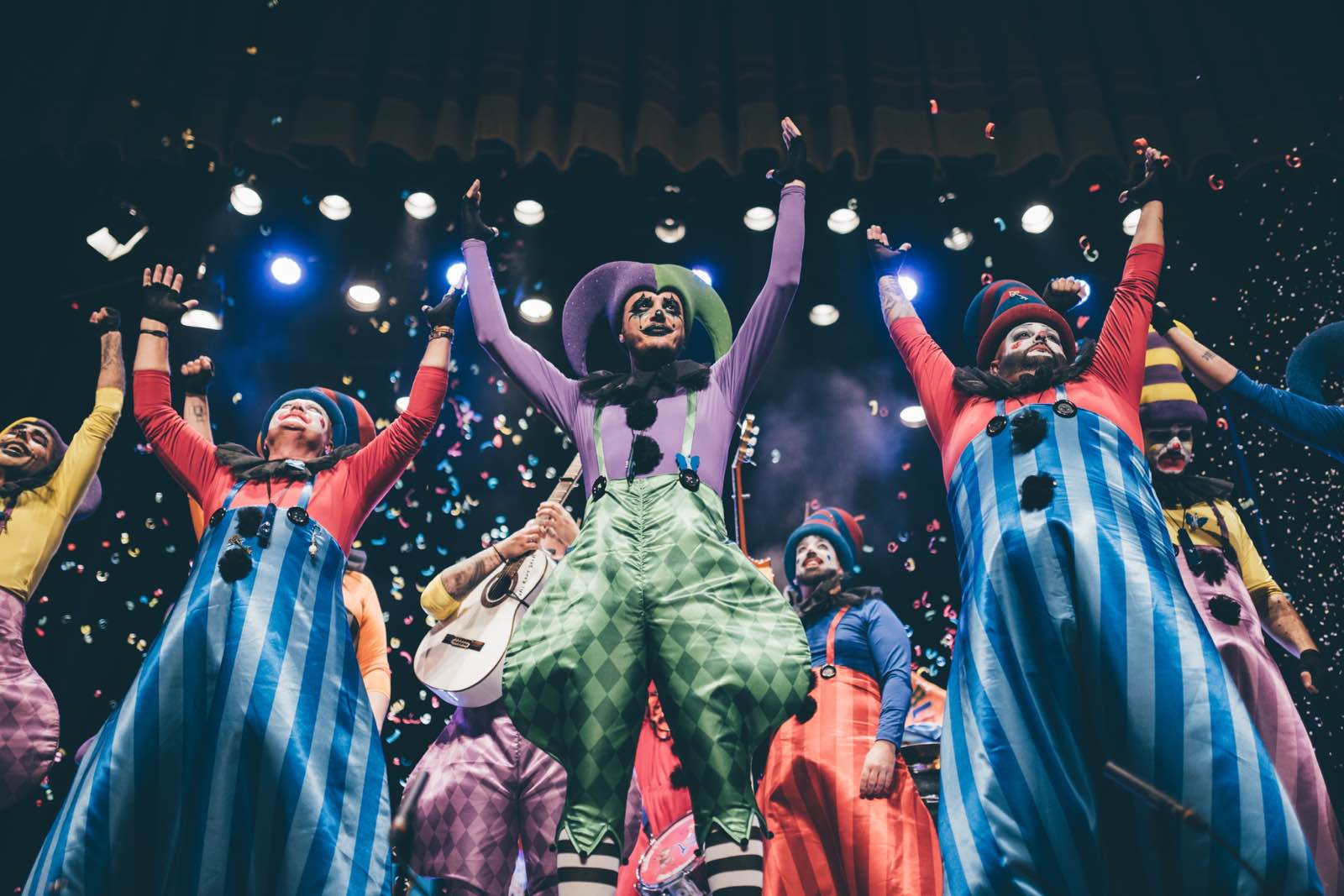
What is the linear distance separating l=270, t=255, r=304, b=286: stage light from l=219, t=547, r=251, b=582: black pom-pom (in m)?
3.23

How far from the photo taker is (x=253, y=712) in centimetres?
250

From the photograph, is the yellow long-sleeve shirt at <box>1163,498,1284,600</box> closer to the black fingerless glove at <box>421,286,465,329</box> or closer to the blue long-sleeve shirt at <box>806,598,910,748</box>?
the blue long-sleeve shirt at <box>806,598,910,748</box>

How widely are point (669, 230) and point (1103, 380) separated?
317 centimetres

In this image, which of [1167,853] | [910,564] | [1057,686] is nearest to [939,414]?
[1057,686]

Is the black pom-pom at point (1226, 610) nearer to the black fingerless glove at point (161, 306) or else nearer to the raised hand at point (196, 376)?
the raised hand at point (196, 376)

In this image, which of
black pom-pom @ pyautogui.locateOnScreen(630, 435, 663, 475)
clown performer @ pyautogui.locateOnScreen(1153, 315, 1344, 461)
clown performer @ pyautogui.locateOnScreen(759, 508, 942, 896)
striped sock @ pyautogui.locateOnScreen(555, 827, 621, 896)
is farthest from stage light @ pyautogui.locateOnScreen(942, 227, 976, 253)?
striped sock @ pyautogui.locateOnScreen(555, 827, 621, 896)

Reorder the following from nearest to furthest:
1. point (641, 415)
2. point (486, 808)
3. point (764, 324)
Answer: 1. point (641, 415)
2. point (764, 324)
3. point (486, 808)

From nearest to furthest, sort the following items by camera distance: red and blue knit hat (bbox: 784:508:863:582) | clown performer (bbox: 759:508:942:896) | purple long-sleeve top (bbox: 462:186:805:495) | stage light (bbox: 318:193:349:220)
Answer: purple long-sleeve top (bbox: 462:186:805:495)
clown performer (bbox: 759:508:942:896)
red and blue knit hat (bbox: 784:508:863:582)
stage light (bbox: 318:193:349:220)

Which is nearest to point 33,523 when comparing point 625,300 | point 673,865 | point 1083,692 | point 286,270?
point 286,270

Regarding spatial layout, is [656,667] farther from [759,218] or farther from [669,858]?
[759,218]

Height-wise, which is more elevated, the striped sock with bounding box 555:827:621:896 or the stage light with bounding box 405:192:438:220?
the stage light with bounding box 405:192:438:220

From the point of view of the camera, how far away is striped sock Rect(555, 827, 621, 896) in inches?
84.9

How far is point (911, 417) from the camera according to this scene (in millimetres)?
6199

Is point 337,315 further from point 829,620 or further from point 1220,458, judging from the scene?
point 1220,458
